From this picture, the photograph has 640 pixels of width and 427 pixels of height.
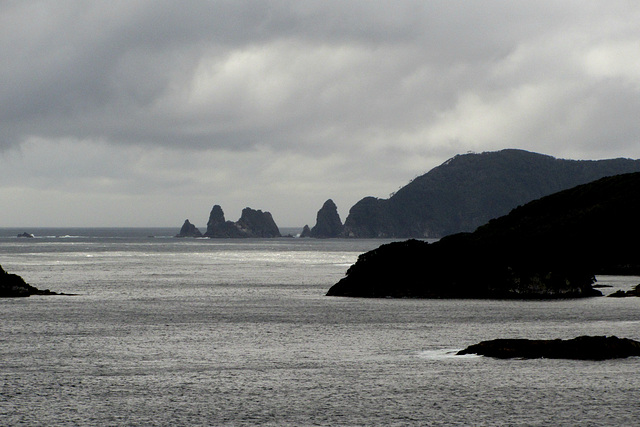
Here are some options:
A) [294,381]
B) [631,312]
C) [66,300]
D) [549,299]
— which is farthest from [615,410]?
[66,300]

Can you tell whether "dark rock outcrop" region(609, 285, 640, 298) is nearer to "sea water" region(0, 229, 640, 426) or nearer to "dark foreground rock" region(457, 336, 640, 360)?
"sea water" region(0, 229, 640, 426)

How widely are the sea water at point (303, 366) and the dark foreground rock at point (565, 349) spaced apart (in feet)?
5.19

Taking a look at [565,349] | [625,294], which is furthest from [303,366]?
[625,294]

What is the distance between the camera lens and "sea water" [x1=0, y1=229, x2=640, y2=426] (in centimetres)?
4362

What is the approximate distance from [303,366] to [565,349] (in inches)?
763

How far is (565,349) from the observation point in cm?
6025

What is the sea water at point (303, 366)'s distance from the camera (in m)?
43.6

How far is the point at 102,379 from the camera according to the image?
5288cm

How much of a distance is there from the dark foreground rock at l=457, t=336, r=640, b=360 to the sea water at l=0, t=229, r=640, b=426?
1581mm

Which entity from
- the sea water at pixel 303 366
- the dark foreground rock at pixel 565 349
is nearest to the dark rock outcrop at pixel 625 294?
the sea water at pixel 303 366

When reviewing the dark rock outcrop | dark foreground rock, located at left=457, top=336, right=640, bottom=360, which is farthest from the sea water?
the dark rock outcrop

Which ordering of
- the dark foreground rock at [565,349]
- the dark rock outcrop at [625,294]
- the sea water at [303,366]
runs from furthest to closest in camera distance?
the dark rock outcrop at [625,294], the dark foreground rock at [565,349], the sea water at [303,366]

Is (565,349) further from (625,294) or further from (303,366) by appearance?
(625,294)

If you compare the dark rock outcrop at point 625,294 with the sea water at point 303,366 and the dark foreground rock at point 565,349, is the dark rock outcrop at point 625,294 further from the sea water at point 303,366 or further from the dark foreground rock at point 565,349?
the dark foreground rock at point 565,349
